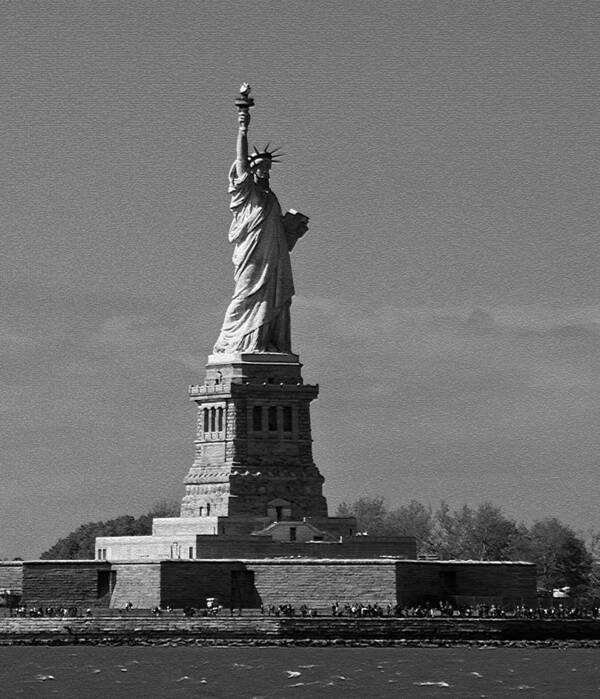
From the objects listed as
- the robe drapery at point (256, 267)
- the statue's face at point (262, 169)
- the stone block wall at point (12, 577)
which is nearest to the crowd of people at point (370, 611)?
the stone block wall at point (12, 577)

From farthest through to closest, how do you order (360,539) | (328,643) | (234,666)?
1. (360,539)
2. (328,643)
3. (234,666)

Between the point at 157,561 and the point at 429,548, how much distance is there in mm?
33924

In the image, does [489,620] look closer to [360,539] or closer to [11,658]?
[360,539]

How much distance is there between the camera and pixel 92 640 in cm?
13050

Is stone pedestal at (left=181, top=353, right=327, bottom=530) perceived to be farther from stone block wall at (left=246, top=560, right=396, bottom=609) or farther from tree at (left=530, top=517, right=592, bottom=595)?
tree at (left=530, top=517, right=592, bottom=595)

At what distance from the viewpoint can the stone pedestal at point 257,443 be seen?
456ft

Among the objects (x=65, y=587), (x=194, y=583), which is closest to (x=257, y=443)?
(x=194, y=583)

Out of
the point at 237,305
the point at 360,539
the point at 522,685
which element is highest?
the point at 237,305

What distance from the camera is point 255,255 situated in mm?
140625

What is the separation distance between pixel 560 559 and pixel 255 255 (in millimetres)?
31408

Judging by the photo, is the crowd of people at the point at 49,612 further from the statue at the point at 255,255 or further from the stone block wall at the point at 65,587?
the statue at the point at 255,255

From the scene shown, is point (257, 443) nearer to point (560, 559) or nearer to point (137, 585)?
point (137, 585)

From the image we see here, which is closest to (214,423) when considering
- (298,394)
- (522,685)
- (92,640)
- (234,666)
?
(298,394)

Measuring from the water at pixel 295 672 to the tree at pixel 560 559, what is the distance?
31.1m
